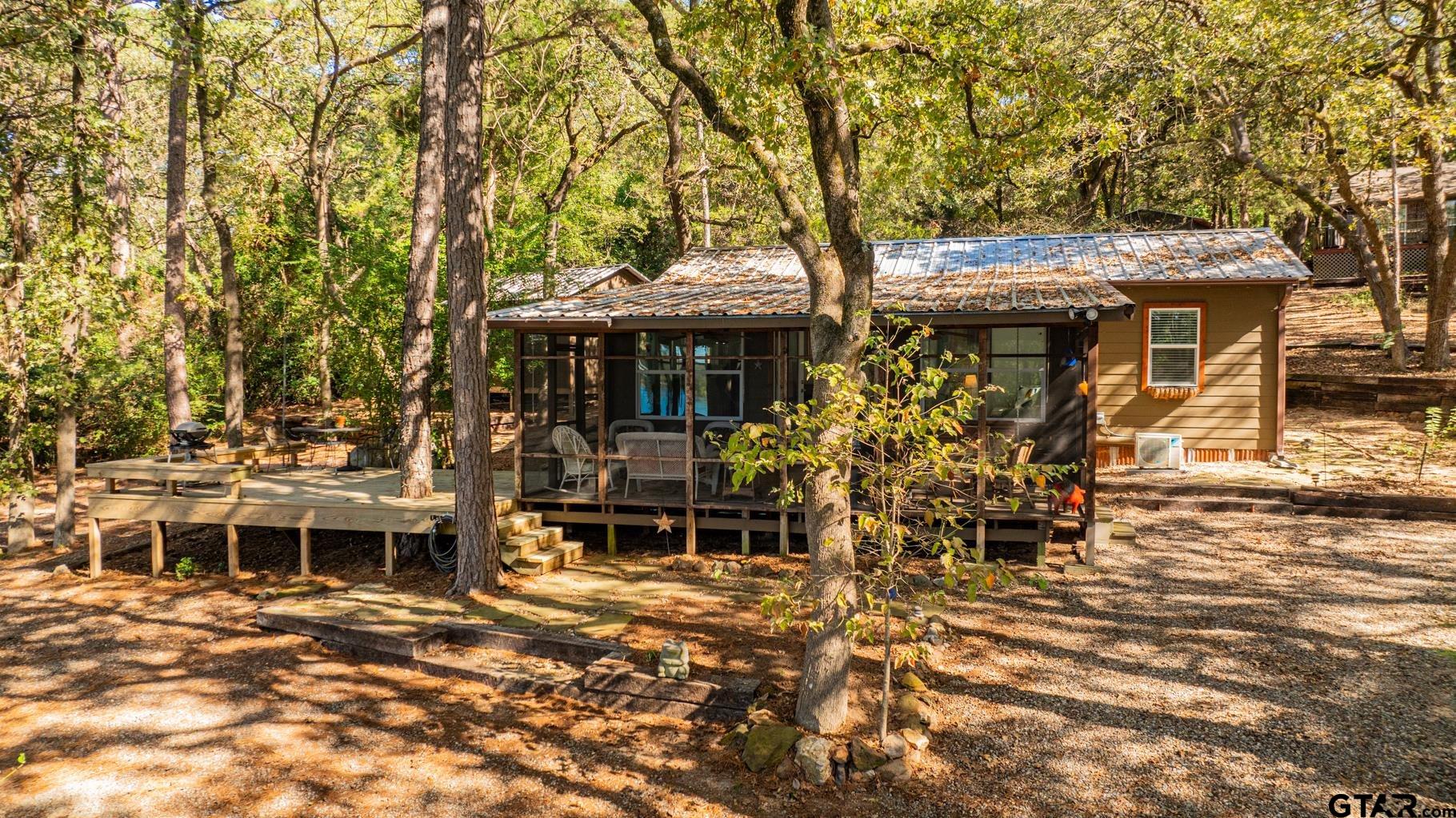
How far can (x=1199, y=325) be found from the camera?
13.4 m

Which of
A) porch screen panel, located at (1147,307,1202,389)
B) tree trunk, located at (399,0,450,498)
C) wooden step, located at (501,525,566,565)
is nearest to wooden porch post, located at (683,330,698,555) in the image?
wooden step, located at (501,525,566,565)

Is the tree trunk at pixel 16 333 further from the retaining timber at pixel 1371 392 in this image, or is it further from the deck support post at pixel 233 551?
the retaining timber at pixel 1371 392

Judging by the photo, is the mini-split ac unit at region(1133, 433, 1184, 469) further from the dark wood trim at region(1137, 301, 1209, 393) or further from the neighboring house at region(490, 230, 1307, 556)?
the dark wood trim at region(1137, 301, 1209, 393)

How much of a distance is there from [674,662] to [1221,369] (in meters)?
11.5

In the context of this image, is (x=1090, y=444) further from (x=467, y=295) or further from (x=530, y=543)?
(x=467, y=295)

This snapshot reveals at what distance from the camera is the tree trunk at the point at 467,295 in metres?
8.45

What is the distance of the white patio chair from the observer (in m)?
10.2

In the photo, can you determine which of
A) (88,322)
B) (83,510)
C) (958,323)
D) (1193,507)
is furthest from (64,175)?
(1193,507)

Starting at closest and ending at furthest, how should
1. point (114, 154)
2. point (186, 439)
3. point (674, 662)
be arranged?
point (674, 662), point (186, 439), point (114, 154)

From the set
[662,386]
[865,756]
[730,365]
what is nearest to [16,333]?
[662,386]

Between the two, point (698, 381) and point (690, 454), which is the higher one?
point (698, 381)

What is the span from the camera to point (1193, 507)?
11156mm

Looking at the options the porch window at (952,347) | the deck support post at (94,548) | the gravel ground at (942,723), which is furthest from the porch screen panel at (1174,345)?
the deck support post at (94,548)

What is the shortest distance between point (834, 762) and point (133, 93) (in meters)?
30.8
